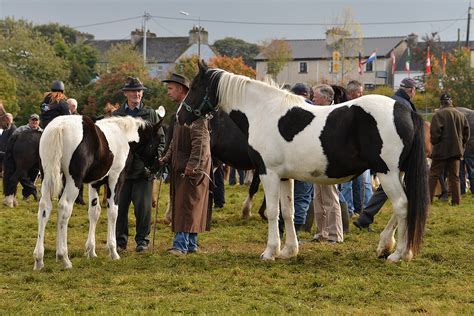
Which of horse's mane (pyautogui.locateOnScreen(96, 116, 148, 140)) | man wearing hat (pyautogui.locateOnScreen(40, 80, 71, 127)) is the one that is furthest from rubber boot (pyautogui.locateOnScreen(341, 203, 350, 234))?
man wearing hat (pyautogui.locateOnScreen(40, 80, 71, 127))

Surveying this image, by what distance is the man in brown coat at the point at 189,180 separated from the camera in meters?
9.21

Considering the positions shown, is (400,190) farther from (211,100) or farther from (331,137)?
(211,100)

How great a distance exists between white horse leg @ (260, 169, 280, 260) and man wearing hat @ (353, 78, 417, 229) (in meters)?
2.78

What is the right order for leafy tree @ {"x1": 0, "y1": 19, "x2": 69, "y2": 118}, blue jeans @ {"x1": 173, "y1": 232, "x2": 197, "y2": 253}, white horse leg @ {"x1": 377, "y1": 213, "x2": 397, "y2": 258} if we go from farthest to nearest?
leafy tree @ {"x1": 0, "y1": 19, "x2": 69, "y2": 118}
blue jeans @ {"x1": 173, "y1": 232, "x2": 197, "y2": 253}
white horse leg @ {"x1": 377, "y1": 213, "x2": 397, "y2": 258}

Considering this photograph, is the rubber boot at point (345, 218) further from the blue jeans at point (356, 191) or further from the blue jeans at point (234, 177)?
the blue jeans at point (234, 177)

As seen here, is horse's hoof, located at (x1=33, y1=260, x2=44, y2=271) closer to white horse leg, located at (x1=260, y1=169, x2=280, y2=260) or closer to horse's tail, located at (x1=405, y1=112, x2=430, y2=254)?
white horse leg, located at (x1=260, y1=169, x2=280, y2=260)

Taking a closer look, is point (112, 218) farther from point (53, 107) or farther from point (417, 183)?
point (53, 107)

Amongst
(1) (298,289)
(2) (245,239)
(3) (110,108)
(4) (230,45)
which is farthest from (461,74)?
(4) (230,45)

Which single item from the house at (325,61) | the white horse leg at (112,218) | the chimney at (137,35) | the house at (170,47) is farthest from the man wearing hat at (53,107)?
the chimney at (137,35)

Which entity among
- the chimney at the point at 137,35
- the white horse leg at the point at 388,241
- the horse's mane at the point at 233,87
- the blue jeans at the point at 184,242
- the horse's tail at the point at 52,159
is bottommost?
the blue jeans at the point at 184,242

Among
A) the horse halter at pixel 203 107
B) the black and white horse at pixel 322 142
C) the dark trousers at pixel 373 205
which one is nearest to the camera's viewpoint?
the black and white horse at pixel 322 142

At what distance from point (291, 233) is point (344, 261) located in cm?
77

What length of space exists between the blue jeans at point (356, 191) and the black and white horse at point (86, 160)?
3830 mm

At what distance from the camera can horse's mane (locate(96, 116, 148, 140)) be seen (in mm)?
9562
